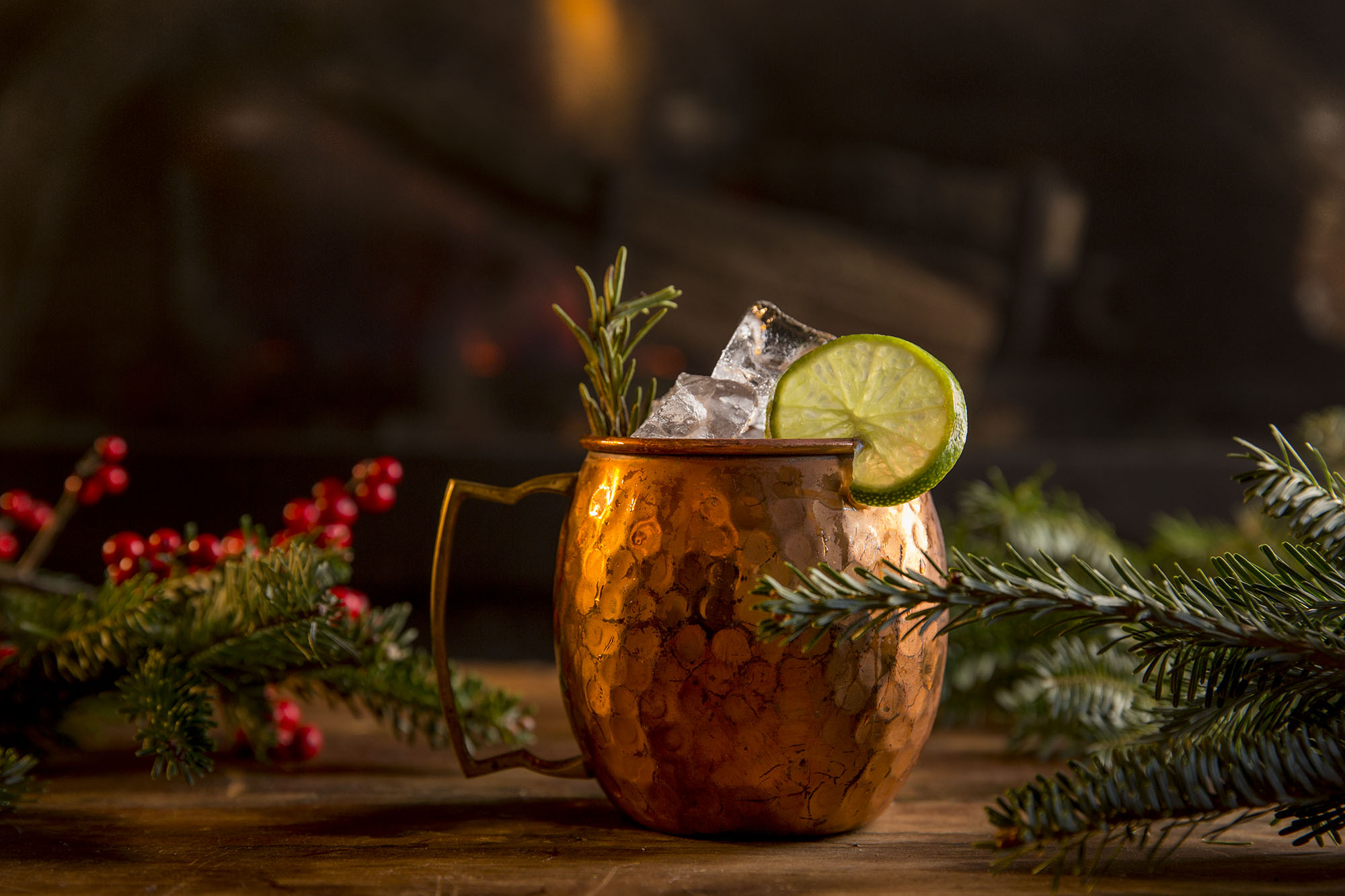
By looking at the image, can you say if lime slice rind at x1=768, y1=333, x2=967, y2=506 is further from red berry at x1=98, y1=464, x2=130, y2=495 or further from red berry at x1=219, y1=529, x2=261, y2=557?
red berry at x1=98, y1=464, x2=130, y2=495

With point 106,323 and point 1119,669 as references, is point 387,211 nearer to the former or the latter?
point 106,323

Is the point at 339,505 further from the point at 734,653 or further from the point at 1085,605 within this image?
the point at 1085,605

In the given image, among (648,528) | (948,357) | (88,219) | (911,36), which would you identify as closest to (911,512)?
(648,528)

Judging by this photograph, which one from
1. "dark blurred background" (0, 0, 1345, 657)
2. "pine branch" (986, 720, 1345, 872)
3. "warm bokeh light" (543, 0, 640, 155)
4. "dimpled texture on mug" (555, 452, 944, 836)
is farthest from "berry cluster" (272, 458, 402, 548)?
"warm bokeh light" (543, 0, 640, 155)

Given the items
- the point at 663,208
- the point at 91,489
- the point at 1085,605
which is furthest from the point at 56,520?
the point at 663,208

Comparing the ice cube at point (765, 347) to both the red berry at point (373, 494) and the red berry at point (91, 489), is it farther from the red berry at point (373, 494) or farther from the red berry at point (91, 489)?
the red berry at point (91, 489)

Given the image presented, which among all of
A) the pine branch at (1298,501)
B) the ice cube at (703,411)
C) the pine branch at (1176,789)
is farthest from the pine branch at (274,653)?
the pine branch at (1298,501)
